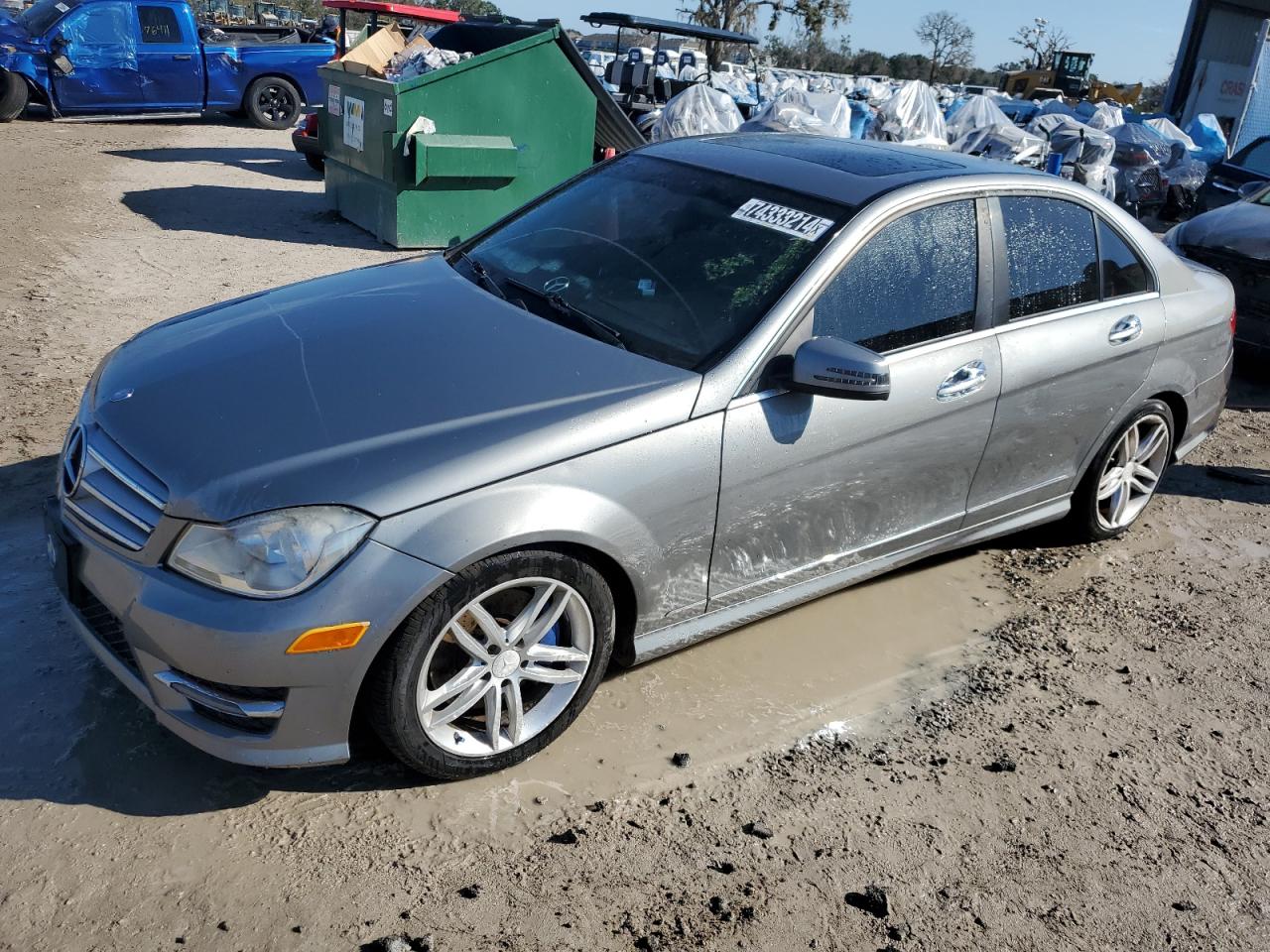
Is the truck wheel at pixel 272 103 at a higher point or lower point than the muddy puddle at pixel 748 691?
lower

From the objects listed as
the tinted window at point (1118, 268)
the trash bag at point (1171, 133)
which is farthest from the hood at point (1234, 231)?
the trash bag at point (1171, 133)

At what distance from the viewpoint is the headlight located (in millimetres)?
2578

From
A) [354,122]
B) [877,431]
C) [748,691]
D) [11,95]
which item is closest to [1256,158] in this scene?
[354,122]

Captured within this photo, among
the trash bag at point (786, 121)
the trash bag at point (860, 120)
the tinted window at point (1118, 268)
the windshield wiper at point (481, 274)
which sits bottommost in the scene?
the trash bag at point (860, 120)

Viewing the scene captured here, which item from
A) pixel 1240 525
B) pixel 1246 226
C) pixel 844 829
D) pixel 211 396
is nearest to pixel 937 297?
pixel 844 829

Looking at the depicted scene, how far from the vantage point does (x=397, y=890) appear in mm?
2645

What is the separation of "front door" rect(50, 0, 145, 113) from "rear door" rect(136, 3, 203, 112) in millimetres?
153

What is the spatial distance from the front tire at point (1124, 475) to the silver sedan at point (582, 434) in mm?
110

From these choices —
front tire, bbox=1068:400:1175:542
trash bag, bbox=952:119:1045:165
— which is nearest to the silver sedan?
front tire, bbox=1068:400:1175:542

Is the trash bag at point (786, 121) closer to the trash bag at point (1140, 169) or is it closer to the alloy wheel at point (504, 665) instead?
the trash bag at point (1140, 169)

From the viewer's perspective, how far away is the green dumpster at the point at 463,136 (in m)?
8.81

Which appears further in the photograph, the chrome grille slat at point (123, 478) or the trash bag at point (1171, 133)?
the trash bag at point (1171, 133)

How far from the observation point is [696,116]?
1452 centimetres

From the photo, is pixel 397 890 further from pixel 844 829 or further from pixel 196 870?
pixel 844 829
